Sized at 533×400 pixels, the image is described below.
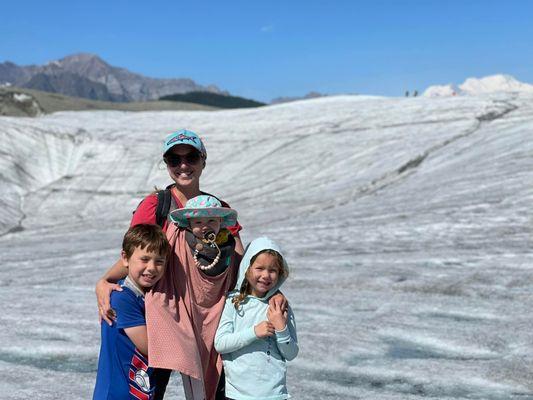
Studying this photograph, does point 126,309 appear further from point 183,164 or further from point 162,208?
point 183,164

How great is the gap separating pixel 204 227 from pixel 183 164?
18.2 inches

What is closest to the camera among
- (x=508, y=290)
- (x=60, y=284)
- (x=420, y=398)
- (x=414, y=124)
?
(x=420, y=398)

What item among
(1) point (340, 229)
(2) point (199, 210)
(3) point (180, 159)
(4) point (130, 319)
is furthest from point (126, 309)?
(1) point (340, 229)

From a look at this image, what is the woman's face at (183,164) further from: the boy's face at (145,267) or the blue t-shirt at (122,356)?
the blue t-shirt at (122,356)

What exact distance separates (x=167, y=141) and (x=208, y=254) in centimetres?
70

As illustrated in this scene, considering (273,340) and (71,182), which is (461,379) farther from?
(71,182)

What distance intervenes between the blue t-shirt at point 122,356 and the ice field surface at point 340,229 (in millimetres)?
2197

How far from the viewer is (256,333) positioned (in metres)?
3.34

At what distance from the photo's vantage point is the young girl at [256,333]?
3.35 metres

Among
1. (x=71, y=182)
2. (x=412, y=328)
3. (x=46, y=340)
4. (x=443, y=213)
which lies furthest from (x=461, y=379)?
(x=71, y=182)

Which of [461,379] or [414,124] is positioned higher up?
[414,124]

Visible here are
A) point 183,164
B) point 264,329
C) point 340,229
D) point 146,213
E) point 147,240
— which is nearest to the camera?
point 147,240

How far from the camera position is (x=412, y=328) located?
731cm

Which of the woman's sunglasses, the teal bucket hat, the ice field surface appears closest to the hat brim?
the teal bucket hat
